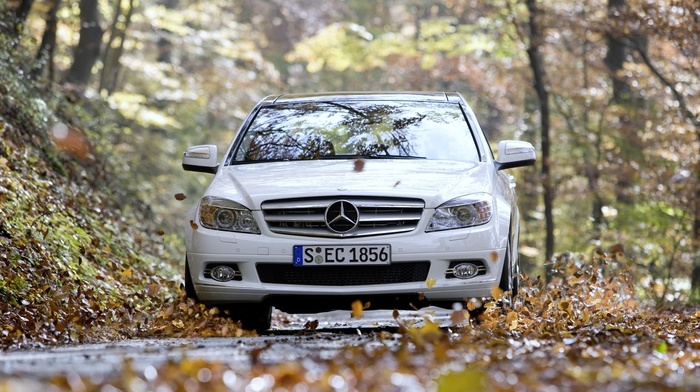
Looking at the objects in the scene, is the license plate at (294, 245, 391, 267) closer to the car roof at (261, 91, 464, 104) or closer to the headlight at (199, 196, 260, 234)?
the headlight at (199, 196, 260, 234)

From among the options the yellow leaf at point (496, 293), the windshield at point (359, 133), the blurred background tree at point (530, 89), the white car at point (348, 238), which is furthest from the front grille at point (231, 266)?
the blurred background tree at point (530, 89)

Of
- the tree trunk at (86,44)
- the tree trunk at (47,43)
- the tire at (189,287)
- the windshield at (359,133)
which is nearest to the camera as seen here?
the tire at (189,287)

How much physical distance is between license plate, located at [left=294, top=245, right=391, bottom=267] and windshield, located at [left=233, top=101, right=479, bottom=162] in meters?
1.23

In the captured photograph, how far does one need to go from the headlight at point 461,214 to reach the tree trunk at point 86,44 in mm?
12134

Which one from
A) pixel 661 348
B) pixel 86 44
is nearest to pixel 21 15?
pixel 86 44

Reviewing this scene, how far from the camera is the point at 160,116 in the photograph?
1983 centimetres

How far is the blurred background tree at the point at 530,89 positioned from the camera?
16000 mm

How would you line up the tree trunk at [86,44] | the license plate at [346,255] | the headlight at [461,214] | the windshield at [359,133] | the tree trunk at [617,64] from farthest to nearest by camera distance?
the tree trunk at [617,64], the tree trunk at [86,44], the windshield at [359,133], the headlight at [461,214], the license plate at [346,255]

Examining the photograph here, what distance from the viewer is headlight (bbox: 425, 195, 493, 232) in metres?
7.34

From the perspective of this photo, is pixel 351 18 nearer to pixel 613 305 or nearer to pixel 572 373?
pixel 613 305

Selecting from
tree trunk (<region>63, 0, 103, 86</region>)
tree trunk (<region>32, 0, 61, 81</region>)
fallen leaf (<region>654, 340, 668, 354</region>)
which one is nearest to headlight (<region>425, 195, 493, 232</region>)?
fallen leaf (<region>654, 340, 668, 354</region>)

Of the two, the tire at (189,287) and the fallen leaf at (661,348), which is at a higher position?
the fallen leaf at (661,348)

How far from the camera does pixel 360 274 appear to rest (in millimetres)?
7309

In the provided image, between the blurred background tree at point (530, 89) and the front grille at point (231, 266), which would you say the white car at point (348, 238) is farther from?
the blurred background tree at point (530, 89)
